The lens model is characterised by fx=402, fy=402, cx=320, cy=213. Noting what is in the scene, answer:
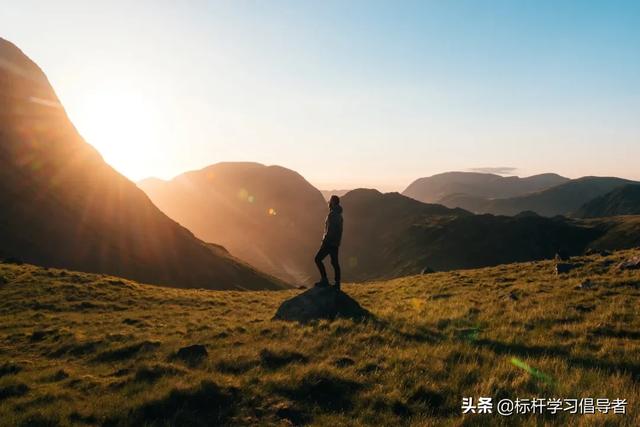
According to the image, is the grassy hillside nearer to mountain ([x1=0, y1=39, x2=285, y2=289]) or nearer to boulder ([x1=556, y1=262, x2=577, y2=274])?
boulder ([x1=556, y1=262, x2=577, y2=274])

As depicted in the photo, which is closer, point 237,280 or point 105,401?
point 105,401

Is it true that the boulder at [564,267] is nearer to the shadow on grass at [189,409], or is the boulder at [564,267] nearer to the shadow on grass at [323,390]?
the shadow on grass at [323,390]

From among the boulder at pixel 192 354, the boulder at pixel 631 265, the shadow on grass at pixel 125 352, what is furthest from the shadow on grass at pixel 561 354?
the boulder at pixel 631 265

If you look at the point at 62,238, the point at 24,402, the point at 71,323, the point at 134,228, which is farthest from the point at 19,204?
the point at 24,402

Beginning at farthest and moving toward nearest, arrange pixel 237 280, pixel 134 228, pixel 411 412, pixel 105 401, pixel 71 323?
pixel 237 280 → pixel 134 228 → pixel 71 323 → pixel 105 401 → pixel 411 412

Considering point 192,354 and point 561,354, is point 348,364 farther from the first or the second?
point 561,354

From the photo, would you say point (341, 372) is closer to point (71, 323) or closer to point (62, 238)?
point (71, 323)

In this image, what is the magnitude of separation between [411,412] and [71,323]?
18.7 meters

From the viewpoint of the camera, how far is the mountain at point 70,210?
79.6 metres

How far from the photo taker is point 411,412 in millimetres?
7082

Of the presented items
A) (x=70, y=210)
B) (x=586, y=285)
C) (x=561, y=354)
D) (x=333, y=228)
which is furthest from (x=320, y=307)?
(x=70, y=210)

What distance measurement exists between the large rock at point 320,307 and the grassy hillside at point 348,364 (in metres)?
1.19

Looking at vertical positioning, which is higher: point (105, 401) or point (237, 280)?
point (105, 401)

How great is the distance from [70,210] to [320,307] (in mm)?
92124
